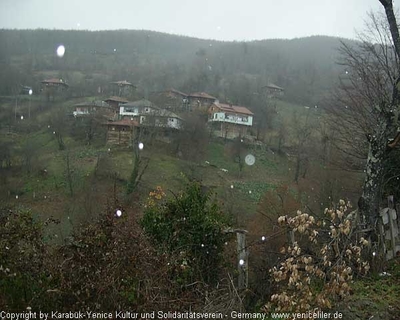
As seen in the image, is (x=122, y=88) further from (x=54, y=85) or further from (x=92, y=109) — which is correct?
(x=92, y=109)

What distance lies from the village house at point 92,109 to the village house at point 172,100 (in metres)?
7.49

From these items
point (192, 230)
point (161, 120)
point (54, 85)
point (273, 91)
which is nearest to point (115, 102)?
point (54, 85)

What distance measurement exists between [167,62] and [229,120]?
4540 centimetres

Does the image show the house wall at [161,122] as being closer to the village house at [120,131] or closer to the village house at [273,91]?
the village house at [120,131]

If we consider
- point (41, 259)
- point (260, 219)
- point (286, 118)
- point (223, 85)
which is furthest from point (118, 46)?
point (41, 259)

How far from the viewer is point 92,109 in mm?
61594

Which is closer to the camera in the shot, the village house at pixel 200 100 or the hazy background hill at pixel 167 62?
the village house at pixel 200 100

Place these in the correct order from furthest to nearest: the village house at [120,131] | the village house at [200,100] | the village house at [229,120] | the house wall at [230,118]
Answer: the village house at [200,100], the house wall at [230,118], the village house at [229,120], the village house at [120,131]

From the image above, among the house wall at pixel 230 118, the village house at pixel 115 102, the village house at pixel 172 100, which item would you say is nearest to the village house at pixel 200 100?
the village house at pixel 172 100

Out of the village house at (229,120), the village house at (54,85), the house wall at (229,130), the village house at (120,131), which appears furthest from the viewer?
the village house at (54,85)

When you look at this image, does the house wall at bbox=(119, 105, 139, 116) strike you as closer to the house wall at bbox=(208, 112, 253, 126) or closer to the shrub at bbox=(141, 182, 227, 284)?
the house wall at bbox=(208, 112, 253, 126)

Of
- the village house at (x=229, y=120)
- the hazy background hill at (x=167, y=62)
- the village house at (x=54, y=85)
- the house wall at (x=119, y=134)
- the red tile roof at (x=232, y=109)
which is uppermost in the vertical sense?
the hazy background hill at (x=167, y=62)

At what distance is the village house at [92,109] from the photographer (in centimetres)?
6052

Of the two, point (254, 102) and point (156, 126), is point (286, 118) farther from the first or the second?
point (156, 126)
